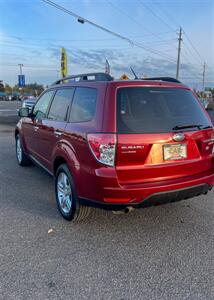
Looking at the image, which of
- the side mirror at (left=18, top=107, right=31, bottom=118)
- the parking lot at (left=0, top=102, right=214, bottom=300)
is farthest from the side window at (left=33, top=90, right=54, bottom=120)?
the parking lot at (left=0, top=102, right=214, bottom=300)

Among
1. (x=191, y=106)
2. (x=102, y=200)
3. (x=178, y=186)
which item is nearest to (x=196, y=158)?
(x=178, y=186)

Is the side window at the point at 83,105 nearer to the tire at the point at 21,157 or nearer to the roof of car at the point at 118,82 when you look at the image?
the roof of car at the point at 118,82

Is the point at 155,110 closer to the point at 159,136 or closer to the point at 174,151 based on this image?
the point at 159,136

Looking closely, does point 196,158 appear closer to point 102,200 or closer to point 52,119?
point 102,200

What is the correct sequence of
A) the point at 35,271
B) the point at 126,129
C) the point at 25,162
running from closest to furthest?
1. the point at 35,271
2. the point at 126,129
3. the point at 25,162

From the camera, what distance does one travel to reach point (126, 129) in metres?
2.78

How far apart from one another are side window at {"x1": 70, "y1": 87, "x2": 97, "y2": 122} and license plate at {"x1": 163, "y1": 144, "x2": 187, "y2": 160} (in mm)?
908

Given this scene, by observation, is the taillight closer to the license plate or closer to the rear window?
the rear window

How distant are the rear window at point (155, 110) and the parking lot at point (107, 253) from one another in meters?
1.32

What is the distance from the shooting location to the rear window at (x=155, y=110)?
112 inches

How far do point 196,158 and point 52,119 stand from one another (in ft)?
7.29

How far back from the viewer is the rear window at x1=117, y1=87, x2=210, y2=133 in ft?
9.33

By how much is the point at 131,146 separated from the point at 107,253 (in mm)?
1191

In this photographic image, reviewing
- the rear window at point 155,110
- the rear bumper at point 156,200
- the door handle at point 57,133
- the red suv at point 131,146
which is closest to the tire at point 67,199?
the red suv at point 131,146
